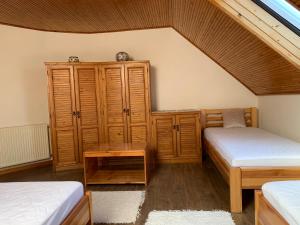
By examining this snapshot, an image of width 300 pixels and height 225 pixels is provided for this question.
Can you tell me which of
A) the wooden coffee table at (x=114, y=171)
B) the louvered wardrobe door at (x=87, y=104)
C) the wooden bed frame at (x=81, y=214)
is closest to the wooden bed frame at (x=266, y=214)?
the wooden bed frame at (x=81, y=214)

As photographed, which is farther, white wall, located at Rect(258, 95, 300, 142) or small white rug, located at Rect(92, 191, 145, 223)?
white wall, located at Rect(258, 95, 300, 142)

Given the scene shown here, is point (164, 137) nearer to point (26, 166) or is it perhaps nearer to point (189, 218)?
point (189, 218)

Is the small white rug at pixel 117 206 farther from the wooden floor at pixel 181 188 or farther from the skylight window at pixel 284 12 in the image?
the skylight window at pixel 284 12

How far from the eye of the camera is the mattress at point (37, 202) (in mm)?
1379

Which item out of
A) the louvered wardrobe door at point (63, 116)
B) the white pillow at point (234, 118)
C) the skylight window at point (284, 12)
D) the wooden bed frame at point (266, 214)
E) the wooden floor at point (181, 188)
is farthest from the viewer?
the white pillow at point (234, 118)

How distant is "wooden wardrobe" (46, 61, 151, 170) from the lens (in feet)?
13.2

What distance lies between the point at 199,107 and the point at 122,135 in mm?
1512

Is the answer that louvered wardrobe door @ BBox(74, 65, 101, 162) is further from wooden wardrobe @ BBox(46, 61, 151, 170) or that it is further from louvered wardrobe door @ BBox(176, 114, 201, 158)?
louvered wardrobe door @ BBox(176, 114, 201, 158)

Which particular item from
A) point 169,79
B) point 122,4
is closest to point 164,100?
point 169,79

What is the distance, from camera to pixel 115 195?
2.98 metres

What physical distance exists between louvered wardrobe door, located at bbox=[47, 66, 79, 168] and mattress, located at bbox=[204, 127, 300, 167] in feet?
7.34

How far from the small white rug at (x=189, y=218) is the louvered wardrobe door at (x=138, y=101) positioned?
1850 mm

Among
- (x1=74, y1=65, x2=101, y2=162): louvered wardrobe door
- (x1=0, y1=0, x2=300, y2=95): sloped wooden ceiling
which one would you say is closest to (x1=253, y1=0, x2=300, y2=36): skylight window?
(x1=0, y1=0, x2=300, y2=95): sloped wooden ceiling

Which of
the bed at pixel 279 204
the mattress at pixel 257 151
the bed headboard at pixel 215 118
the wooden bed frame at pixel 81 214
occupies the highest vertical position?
the bed headboard at pixel 215 118
